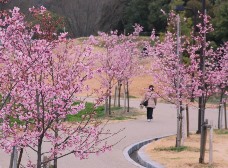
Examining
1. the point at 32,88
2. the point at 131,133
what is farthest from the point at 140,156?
the point at 32,88

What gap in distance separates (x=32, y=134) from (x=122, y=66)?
18.9 meters

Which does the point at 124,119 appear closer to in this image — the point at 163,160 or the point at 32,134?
the point at 163,160

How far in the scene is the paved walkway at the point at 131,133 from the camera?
10.7 meters

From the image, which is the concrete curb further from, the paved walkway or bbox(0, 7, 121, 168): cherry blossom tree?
bbox(0, 7, 121, 168): cherry blossom tree

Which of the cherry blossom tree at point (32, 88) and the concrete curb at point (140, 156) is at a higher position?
the cherry blossom tree at point (32, 88)

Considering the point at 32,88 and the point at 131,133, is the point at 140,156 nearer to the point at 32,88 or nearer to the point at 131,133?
the point at 131,133

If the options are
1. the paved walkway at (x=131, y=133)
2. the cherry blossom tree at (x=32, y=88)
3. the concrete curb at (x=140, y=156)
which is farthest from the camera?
the paved walkway at (x=131, y=133)

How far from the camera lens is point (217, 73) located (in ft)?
52.1

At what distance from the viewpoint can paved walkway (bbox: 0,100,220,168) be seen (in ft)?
35.0

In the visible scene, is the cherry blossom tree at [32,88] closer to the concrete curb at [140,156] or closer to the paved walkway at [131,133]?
the paved walkway at [131,133]

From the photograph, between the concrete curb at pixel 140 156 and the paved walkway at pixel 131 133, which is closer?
the concrete curb at pixel 140 156

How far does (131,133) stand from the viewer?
16.3m

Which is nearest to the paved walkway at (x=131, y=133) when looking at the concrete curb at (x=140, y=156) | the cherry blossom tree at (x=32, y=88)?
the concrete curb at (x=140, y=156)

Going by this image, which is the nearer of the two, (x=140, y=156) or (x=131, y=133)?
(x=140, y=156)
